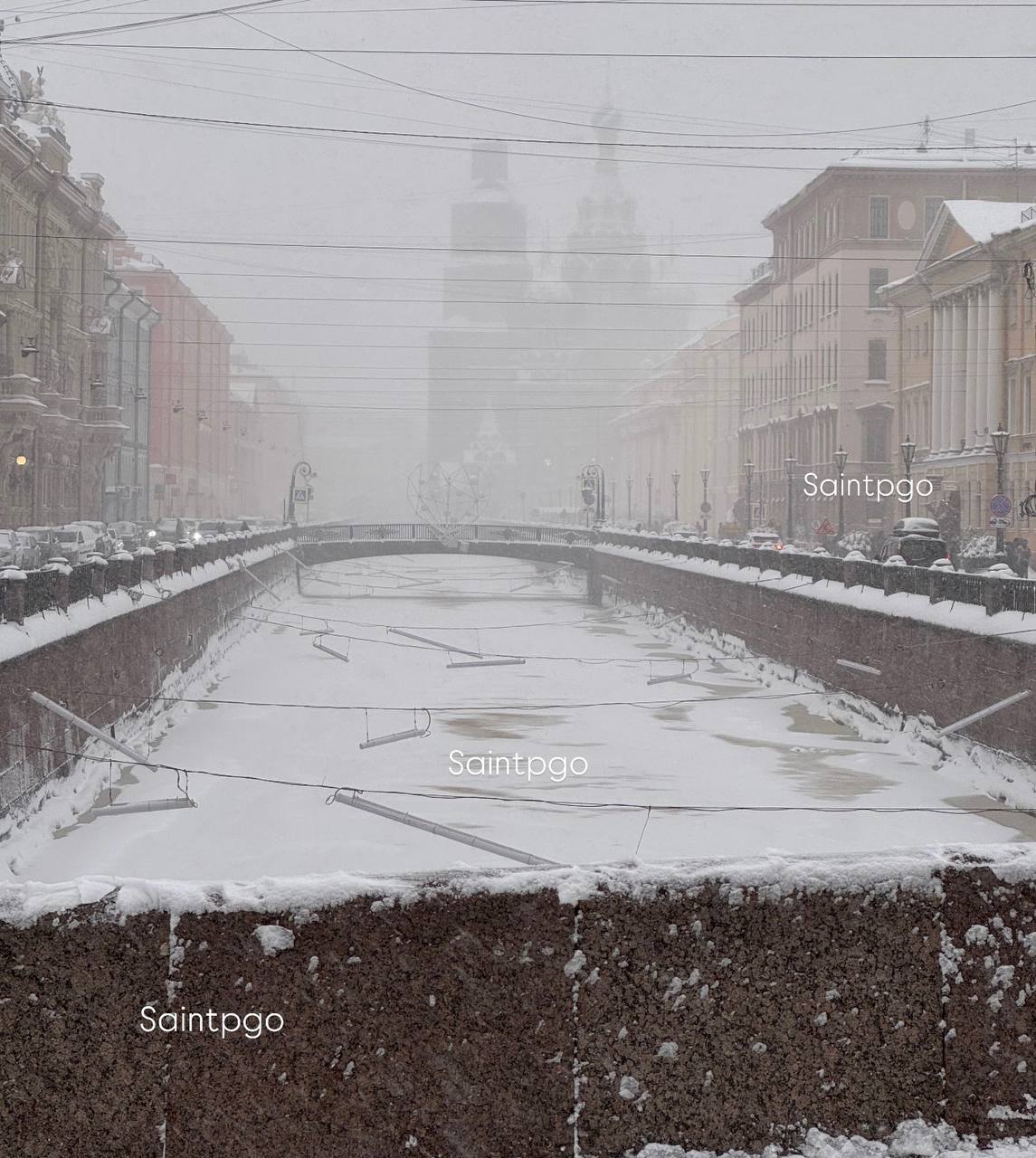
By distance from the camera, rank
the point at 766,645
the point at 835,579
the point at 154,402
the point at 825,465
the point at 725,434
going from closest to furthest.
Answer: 1. the point at 835,579
2. the point at 766,645
3. the point at 825,465
4. the point at 154,402
5. the point at 725,434

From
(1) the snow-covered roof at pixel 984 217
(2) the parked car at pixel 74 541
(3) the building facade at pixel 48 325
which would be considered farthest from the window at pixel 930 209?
(2) the parked car at pixel 74 541

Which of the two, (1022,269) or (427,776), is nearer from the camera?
(427,776)

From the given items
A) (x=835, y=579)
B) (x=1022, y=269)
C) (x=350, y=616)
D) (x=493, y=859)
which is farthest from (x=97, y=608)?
(x=1022, y=269)

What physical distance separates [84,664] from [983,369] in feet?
160

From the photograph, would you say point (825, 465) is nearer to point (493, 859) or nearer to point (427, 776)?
point (427, 776)

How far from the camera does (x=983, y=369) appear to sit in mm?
65125

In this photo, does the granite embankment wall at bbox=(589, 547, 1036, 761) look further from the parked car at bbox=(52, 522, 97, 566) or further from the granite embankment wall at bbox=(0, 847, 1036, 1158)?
the parked car at bbox=(52, 522, 97, 566)

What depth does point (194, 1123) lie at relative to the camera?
20.2 ft

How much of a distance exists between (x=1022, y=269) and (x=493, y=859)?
151 feet

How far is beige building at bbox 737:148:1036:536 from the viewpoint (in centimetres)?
8644

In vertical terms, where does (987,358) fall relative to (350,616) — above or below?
above

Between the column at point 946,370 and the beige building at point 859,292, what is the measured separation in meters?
10.3

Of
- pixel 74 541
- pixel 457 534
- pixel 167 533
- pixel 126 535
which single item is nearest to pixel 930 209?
pixel 457 534

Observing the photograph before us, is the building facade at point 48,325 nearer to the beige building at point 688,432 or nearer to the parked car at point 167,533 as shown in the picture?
the parked car at point 167,533
